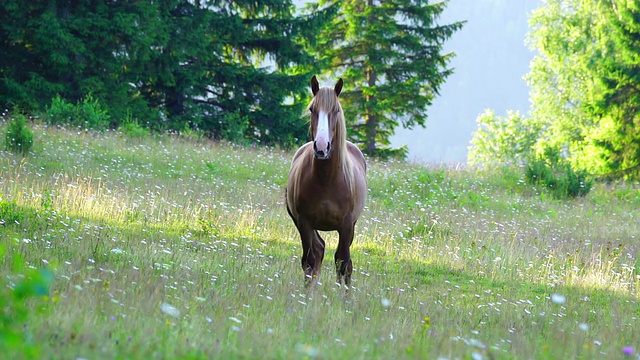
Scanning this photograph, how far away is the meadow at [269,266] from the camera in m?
4.30

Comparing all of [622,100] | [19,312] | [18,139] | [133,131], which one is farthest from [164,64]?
[19,312]

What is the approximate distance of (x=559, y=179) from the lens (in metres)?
20.4

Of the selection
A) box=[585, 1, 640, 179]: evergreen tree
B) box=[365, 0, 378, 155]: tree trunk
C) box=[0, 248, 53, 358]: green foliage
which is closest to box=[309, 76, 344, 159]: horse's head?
box=[0, 248, 53, 358]: green foliage

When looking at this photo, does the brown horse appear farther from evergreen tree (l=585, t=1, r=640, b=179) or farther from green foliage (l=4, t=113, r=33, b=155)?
evergreen tree (l=585, t=1, r=640, b=179)

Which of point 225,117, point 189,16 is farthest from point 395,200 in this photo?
point 189,16

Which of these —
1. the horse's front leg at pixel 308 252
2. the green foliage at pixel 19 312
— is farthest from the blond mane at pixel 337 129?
the green foliage at pixel 19 312

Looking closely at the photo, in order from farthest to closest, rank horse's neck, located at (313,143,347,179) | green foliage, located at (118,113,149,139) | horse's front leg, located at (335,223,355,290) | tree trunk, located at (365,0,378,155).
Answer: tree trunk, located at (365,0,378,155) → green foliage, located at (118,113,149,139) → horse's front leg, located at (335,223,355,290) → horse's neck, located at (313,143,347,179)

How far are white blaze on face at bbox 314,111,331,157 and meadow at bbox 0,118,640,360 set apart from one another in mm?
1427

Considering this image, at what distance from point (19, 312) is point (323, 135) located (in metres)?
4.06

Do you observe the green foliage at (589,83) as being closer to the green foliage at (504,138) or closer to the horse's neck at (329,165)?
the green foliage at (504,138)

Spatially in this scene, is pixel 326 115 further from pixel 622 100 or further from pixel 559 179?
pixel 622 100

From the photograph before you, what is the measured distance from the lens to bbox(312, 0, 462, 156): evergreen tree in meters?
30.9

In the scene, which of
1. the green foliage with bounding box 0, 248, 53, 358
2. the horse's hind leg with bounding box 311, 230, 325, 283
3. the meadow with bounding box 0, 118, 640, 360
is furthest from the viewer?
the horse's hind leg with bounding box 311, 230, 325, 283

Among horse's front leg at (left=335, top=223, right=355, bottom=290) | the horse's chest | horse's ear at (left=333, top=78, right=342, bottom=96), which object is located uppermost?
horse's ear at (left=333, top=78, right=342, bottom=96)
